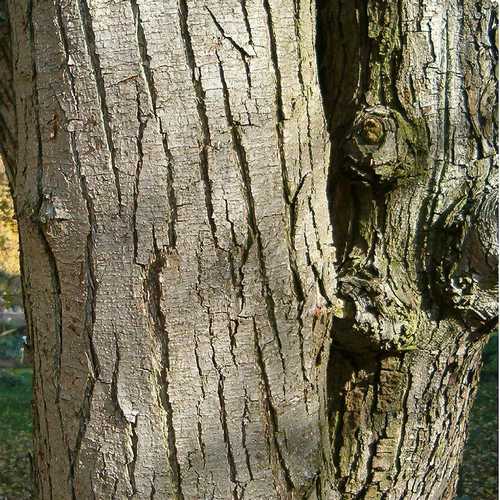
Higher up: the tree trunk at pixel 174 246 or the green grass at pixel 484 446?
the tree trunk at pixel 174 246

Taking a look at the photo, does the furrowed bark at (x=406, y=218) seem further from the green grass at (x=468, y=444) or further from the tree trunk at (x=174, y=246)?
the green grass at (x=468, y=444)

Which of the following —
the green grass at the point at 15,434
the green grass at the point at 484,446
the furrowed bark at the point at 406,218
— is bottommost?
the green grass at the point at 15,434

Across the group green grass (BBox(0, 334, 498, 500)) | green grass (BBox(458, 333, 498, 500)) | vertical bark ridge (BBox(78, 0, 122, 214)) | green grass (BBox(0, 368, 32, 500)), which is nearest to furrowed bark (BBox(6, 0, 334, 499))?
vertical bark ridge (BBox(78, 0, 122, 214))

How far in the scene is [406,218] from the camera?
1.73m

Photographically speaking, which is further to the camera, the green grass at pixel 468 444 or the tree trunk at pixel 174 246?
the green grass at pixel 468 444

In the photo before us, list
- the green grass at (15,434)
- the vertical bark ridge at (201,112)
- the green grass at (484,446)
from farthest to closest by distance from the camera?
the green grass at (15,434), the green grass at (484,446), the vertical bark ridge at (201,112)

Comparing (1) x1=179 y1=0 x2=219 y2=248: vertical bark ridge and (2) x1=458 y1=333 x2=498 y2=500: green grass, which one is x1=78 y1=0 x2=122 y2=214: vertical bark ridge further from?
(2) x1=458 y1=333 x2=498 y2=500: green grass

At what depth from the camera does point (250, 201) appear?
1166mm

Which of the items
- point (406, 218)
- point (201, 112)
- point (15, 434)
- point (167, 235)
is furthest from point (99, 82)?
point (15, 434)

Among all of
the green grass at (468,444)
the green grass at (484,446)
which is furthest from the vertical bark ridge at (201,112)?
the green grass at (484,446)

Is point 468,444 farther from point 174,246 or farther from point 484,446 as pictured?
point 174,246

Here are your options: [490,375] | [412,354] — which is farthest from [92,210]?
[490,375]

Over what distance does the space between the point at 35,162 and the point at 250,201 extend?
40 cm

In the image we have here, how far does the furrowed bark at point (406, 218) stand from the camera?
65.5 inches
